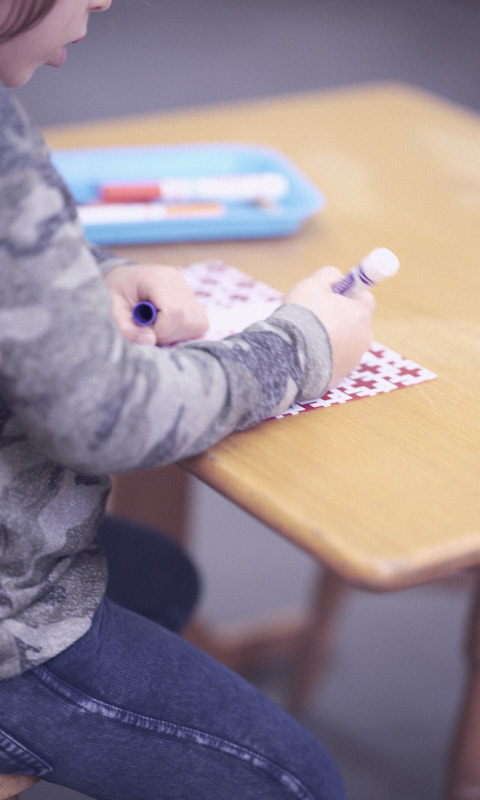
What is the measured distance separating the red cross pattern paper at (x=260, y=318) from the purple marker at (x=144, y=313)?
0.14 feet

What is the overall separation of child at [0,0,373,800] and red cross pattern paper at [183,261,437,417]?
17 millimetres

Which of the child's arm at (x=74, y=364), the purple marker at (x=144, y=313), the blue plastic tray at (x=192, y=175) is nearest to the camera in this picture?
the child's arm at (x=74, y=364)

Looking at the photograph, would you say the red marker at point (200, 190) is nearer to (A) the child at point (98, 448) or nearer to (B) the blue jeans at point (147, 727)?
(A) the child at point (98, 448)

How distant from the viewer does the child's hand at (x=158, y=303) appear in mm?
729

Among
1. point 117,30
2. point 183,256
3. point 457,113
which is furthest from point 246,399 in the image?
point 117,30

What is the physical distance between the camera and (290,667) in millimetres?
1619

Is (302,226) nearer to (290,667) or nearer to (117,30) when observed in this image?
(290,667)

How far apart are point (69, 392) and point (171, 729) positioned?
26cm

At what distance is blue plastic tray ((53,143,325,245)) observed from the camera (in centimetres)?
94

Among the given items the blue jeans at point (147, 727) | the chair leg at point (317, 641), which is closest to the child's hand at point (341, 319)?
the blue jeans at point (147, 727)

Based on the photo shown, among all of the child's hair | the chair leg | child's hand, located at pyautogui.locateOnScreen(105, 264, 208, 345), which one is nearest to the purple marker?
child's hand, located at pyautogui.locateOnScreen(105, 264, 208, 345)

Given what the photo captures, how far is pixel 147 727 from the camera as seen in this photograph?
664 mm

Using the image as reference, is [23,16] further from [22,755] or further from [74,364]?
[22,755]

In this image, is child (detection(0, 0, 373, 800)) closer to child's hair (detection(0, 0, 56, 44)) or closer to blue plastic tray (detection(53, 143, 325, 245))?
child's hair (detection(0, 0, 56, 44))
